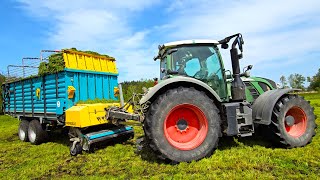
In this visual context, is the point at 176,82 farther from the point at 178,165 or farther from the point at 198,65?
the point at 178,165

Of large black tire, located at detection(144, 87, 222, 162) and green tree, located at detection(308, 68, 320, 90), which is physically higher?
green tree, located at detection(308, 68, 320, 90)

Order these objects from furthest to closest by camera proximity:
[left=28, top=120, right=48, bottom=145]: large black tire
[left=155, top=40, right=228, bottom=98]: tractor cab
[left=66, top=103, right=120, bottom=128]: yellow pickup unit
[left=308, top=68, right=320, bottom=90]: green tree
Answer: [left=308, top=68, right=320, bottom=90]: green tree < [left=28, top=120, right=48, bottom=145]: large black tire < [left=66, top=103, right=120, bottom=128]: yellow pickup unit < [left=155, top=40, right=228, bottom=98]: tractor cab

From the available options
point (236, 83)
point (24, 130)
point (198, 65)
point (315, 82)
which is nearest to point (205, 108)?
point (198, 65)

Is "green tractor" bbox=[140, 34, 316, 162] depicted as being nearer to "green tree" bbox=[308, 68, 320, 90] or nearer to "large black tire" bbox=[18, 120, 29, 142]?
"large black tire" bbox=[18, 120, 29, 142]

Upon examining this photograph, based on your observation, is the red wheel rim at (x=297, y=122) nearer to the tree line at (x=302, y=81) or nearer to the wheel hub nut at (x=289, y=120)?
the wheel hub nut at (x=289, y=120)

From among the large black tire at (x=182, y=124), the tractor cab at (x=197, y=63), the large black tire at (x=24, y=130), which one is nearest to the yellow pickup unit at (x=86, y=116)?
the tractor cab at (x=197, y=63)

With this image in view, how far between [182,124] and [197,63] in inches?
56.3

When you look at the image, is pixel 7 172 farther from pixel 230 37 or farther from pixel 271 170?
pixel 230 37

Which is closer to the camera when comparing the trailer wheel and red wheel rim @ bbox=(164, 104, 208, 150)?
red wheel rim @ bbox=(164, 104, 208, 150)

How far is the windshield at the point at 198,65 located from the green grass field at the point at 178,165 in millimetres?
1455

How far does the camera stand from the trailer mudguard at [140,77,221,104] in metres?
5.13

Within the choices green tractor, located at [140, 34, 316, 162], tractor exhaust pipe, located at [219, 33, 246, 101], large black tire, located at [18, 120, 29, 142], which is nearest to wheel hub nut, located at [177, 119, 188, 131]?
green tractor, located at [140, 34, 316, 162]

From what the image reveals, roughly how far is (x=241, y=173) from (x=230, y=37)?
10.0ft

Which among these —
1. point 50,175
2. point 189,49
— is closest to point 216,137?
point 189,49
